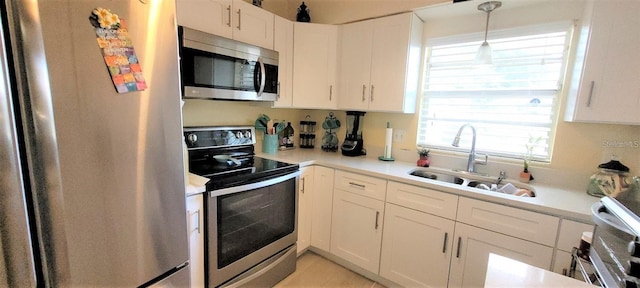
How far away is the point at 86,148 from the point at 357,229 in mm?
1741

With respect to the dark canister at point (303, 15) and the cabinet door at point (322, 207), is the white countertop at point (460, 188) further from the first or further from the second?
the dark canister at point (303, 15)

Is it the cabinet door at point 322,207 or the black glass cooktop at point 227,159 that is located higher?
the black glass cooktop at point 227,159

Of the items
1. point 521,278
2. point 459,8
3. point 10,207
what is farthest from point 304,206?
point 459,8

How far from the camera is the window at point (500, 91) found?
1.83m

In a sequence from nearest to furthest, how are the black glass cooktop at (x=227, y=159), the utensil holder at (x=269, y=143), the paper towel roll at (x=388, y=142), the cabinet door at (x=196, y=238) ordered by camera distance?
the cabinet door at (x=196, y=238)
the black glass cooktop at (x=227, y=159)
the paper towel roll at (x=388, y=142)
the utensil holder at (x=269, y=143)

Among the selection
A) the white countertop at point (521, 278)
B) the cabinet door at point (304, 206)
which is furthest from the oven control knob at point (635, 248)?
the cabinet door at point (304, 206)

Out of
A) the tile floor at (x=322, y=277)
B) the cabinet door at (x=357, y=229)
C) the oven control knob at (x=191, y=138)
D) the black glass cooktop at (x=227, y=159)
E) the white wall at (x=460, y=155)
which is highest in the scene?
the white wall at (x=460, y=155)

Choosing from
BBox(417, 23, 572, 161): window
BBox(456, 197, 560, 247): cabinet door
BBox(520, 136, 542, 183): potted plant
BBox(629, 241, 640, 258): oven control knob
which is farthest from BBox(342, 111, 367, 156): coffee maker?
BBox(629, 241, 640, 258): oven control knob

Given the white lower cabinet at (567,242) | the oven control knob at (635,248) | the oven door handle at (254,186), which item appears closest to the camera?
the oven control knob at (635,248)

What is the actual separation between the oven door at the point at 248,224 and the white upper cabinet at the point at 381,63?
0.94 metres

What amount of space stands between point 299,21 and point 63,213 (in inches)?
86.8

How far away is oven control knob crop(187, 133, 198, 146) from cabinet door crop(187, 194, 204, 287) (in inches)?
23.4

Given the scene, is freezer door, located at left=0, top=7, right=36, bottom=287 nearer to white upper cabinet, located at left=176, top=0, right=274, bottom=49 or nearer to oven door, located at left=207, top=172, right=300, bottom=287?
oven door, located at left=207, top=172, right=300, bottom=287

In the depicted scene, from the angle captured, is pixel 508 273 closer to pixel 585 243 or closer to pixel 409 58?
pixel 585 243
